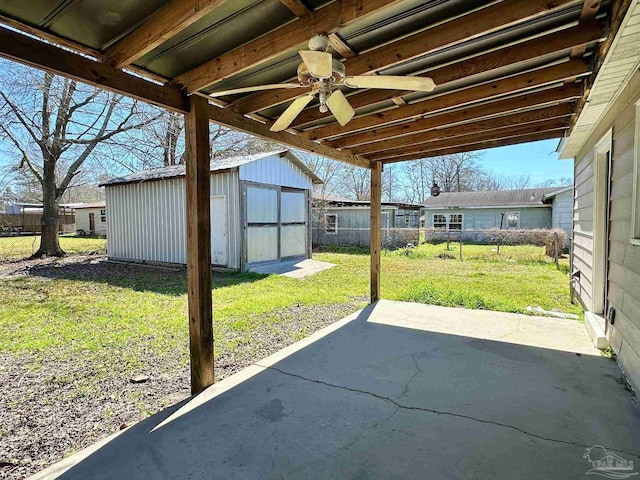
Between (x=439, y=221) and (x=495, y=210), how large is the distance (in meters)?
2.82

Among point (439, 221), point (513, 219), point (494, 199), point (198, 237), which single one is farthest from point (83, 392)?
point (494, 199)

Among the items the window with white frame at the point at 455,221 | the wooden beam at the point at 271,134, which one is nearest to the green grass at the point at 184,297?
the wooden beam at the point at 271,134

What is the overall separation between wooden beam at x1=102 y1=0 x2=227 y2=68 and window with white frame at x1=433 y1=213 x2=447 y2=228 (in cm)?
1867

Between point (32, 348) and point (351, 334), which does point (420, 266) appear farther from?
point (32, 348)

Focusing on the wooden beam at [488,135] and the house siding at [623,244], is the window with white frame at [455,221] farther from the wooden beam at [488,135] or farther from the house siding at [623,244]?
the house siding at [623,244]

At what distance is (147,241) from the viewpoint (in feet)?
33.4

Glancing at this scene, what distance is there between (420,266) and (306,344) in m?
6.72

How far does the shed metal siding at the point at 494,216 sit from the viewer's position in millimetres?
17047

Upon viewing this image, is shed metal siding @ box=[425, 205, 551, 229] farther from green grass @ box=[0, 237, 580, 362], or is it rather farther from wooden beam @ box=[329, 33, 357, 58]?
wooden beam @ box=[329, 33, 357, 58]

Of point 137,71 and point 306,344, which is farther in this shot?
point 306,344

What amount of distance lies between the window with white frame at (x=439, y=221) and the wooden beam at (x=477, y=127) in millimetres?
15399

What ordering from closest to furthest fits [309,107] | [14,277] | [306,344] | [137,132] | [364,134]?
1. [309,107]
2. [306,344]
3. [364,134]
4. [14,277]
5. [137,132]

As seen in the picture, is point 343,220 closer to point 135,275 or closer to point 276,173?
point 276,173

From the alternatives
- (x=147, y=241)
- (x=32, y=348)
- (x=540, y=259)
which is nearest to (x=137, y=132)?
(x=147, y=241)
